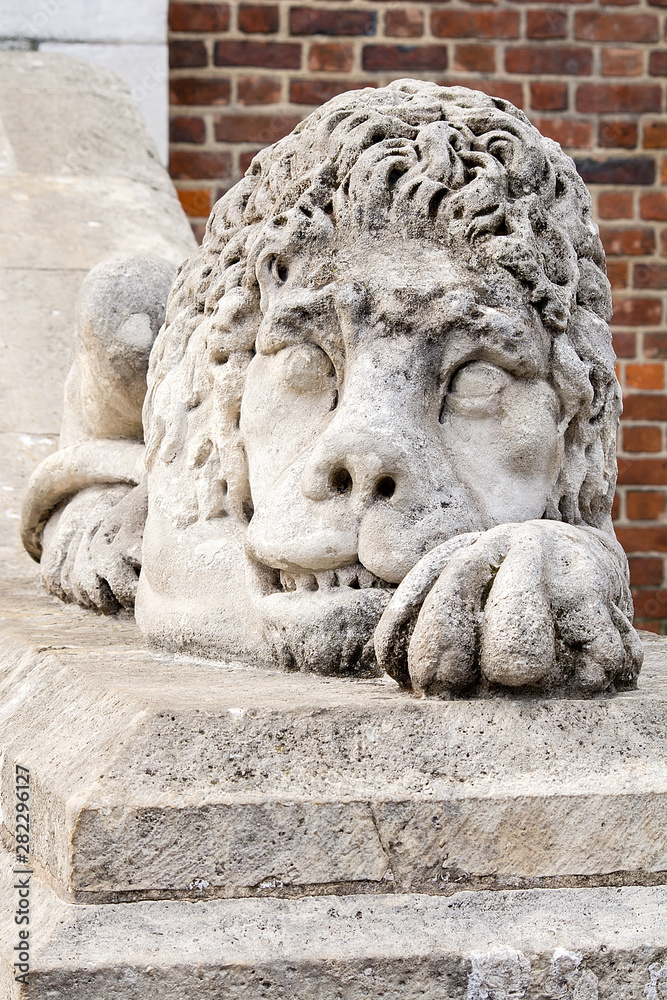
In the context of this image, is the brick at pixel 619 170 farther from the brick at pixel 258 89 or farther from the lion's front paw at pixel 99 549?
the lion's front paw at pixel 99 549

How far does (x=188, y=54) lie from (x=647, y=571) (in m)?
3.14

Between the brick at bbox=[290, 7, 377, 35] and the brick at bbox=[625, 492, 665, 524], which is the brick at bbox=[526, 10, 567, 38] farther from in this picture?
the brick at bbox=[625, 492, 665, 524]

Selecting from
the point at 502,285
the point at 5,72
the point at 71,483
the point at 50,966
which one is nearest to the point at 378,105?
the point at 502,285

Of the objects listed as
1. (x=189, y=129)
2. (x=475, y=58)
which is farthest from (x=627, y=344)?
(x=189, y=129)

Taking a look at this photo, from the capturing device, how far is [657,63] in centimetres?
656

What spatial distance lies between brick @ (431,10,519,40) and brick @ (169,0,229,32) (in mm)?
971

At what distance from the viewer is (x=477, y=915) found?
1.66m

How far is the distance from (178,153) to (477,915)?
5.18 metres

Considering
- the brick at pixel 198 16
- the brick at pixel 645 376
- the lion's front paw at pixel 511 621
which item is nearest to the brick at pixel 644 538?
the brick at pixel 645 376

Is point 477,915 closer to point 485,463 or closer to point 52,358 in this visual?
point 485,463

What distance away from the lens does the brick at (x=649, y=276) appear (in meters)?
6.45

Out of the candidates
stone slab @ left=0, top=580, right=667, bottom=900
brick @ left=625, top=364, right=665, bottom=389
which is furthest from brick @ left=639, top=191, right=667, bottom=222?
stone slab @ left=0, top=580, right=667, bottom=900

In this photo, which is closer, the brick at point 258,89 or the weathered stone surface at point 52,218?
the weathered stone surface at point 52,218

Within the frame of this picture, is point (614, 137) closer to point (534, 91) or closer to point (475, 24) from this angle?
point (534, 91)
